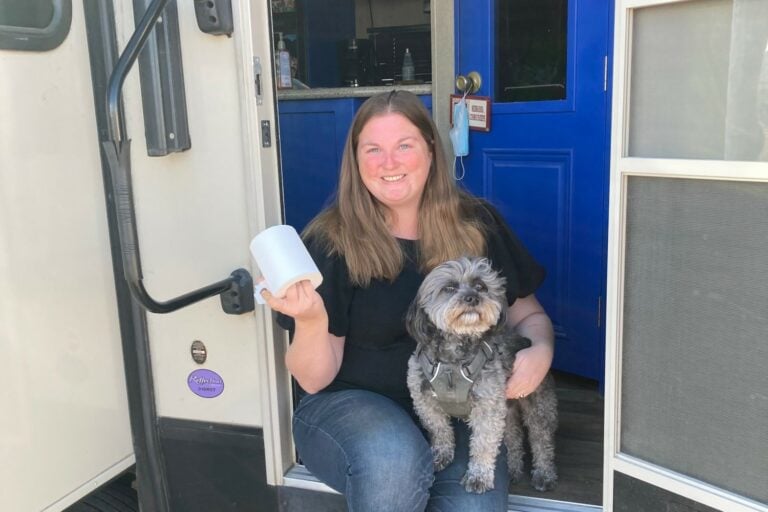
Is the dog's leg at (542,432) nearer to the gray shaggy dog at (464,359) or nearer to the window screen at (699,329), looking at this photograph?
the gray shaggy dog at (464,359)

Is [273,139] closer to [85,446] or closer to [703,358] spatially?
[85,446]

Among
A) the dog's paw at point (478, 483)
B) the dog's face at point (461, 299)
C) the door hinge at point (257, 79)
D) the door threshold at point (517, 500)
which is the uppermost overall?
the door hinge at point (257, 79)

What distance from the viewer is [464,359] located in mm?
2355

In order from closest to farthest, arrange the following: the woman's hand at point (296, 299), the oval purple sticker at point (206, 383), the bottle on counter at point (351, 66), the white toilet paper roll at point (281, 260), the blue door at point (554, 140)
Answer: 1. the white toilet paper roll at point (281, 260)
2. the woman's hand at point (296, 299)
3. the oval purple sticker at point (206, 383)
4. the blue door at point (554, 140)
5. the bottle on counter at point (351, 66)

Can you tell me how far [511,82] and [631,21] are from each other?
6.24ft

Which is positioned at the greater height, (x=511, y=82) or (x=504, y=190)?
(x=511, y=82)

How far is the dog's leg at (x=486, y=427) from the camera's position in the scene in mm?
2334

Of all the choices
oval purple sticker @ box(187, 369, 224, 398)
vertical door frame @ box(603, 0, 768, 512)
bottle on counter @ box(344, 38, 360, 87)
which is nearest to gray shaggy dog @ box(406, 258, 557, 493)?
vertical door frame @ box(603, 0, 768, 512)

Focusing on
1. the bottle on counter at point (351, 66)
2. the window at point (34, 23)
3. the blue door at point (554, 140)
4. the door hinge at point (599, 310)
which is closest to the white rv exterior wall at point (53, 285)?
the window at point (34, 23)

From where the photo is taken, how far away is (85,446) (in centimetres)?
244

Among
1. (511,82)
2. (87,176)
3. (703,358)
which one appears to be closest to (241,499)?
(87,176)

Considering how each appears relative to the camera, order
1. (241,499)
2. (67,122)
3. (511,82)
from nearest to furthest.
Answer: (67,122), (241,499), (511,82)

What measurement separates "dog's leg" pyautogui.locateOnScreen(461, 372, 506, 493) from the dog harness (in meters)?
0.04

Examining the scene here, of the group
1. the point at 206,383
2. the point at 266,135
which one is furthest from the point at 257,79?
the point at 206,383
